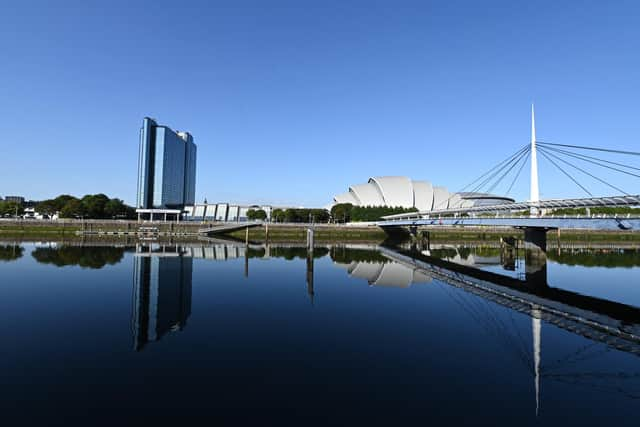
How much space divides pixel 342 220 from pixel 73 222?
53.6 meters

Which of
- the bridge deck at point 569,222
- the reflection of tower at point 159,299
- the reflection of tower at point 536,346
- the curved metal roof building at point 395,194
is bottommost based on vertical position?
the reflection of tower at point 536,346

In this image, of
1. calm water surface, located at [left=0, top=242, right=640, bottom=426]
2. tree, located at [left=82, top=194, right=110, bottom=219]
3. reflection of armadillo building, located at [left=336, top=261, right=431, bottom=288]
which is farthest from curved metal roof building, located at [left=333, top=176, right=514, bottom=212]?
calm water surface, located at [left=0, top=242, right=640, bottom=426]

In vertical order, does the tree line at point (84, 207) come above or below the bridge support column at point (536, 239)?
above

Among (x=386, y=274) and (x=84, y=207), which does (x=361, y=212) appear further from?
(x=84, y=207)

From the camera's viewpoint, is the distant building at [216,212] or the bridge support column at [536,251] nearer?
the bridge support column at [536,251]

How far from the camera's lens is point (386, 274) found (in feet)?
69.8

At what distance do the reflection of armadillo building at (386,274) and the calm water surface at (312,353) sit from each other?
64.8 inches

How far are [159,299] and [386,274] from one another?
13.3m

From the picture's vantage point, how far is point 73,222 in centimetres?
5612

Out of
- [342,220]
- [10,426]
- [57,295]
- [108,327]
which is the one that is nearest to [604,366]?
[10,426]

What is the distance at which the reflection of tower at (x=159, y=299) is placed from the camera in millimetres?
9717

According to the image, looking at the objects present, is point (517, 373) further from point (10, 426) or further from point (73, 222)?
point (73, 222)

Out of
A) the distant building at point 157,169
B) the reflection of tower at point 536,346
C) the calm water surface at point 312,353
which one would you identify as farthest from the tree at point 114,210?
the reflection of tower at point 536,346

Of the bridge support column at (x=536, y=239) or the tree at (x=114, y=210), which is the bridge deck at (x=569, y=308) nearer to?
the bridge support column at (x=536, y=239)
